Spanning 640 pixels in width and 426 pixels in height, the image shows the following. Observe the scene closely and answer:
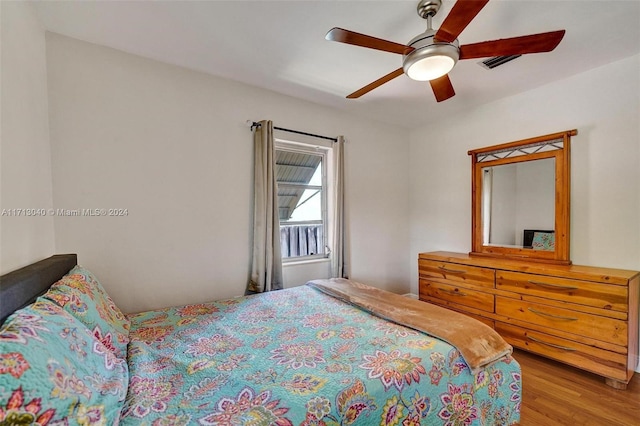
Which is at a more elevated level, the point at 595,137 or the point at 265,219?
the point at 595,137

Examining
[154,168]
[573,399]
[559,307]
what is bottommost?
[573,399]

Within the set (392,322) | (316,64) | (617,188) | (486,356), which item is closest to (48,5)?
(316,64)

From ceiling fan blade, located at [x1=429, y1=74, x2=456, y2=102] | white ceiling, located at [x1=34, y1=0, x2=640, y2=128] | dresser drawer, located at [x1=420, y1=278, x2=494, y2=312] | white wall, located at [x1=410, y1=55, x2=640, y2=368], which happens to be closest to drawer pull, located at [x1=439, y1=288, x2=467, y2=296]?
dresser drawer, located at [x1=420, y1=278, x2=494, y2=312]

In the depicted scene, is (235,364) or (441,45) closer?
(235,364)

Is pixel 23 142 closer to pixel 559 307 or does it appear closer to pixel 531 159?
pixel 559 307

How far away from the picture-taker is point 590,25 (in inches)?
72.8

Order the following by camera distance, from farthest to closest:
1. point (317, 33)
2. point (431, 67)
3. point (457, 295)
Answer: point (457, 295), point (317, 33), point (431, 67)

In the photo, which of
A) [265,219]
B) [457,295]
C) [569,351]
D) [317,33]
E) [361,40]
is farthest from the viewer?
[457,295]

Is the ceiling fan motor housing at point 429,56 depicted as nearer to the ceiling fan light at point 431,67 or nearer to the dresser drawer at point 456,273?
the ceiling fan light at point 431,67

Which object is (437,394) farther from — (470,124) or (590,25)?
(470,124)

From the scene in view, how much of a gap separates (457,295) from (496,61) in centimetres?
218

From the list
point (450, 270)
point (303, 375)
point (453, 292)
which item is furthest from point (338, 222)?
point (303, 375)

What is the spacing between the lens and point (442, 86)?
2.02 m

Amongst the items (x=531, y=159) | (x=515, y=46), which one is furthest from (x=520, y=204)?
(x=515, y=46)
